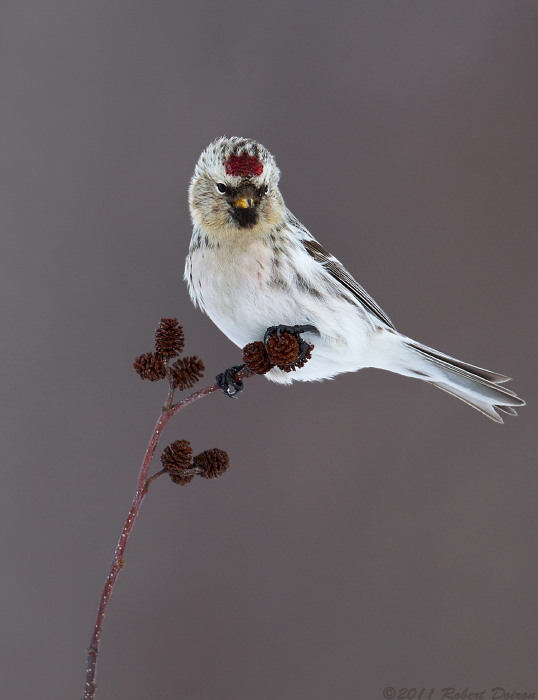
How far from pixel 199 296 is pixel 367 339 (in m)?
0.29

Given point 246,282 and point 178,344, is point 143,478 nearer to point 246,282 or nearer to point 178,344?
point 178,344

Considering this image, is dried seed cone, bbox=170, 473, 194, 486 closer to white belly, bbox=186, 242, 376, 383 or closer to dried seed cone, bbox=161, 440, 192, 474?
dried seed cone, bbox=161, 440, 192, 474

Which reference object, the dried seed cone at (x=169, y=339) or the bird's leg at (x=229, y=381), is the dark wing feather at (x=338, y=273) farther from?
the dried seed cone at (x=169, y=339)

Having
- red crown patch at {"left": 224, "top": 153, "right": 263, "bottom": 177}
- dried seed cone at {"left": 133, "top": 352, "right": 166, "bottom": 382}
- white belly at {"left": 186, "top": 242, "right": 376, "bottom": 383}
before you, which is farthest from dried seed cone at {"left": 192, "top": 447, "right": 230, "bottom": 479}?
red crown patch at {"left": 224, "top": 153, "right": 263, "bottom": 177}

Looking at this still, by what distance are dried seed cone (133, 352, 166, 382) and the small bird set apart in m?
0.17

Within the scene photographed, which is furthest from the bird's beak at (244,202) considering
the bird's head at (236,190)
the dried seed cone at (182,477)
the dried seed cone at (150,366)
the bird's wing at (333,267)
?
the dried seed cone at (182,477)

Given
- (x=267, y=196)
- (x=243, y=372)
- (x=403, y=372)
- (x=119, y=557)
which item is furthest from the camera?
(x=403, y=372)

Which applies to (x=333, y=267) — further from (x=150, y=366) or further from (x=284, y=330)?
(x=150, y=366)

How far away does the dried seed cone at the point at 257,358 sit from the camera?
71 cm

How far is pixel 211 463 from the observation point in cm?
68

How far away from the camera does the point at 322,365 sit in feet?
3.25

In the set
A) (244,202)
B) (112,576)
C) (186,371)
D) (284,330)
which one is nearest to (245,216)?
(244,202)

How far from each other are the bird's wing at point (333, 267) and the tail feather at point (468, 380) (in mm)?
84

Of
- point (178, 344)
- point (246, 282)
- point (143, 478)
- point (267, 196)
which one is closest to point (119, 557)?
point (143, 478)
